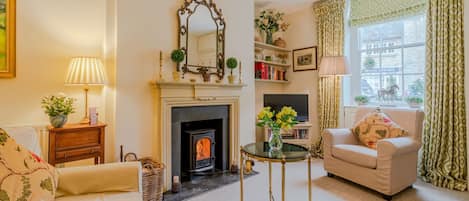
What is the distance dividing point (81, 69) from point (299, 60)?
10.9ft

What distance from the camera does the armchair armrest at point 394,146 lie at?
234 centimetres

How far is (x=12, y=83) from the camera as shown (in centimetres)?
205

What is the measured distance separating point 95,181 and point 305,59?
11.9ft

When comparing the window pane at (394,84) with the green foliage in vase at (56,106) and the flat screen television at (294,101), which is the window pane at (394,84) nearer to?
the flat screen television at (294,101)

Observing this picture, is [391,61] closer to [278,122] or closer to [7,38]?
[278,122]

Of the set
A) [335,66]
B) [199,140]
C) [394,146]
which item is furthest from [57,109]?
[335,66]

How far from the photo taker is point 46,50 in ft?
7.24

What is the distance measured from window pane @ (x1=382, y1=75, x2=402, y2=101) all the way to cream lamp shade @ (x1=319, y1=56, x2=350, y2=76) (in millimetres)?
599

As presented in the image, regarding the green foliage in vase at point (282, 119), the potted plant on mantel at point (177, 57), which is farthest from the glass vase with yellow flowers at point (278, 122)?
the potted plant on mantel at point (177, 57)

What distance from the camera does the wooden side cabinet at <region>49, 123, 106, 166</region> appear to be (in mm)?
1961

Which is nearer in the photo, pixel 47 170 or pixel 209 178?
pixel 47 170

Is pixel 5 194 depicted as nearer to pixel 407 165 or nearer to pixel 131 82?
pixel 131 82

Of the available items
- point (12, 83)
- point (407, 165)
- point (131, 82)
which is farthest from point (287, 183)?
point (12, 83)

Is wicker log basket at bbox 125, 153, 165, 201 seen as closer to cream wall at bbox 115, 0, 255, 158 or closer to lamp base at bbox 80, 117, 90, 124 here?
cream wall at bbox 115, 0, 255, 158
